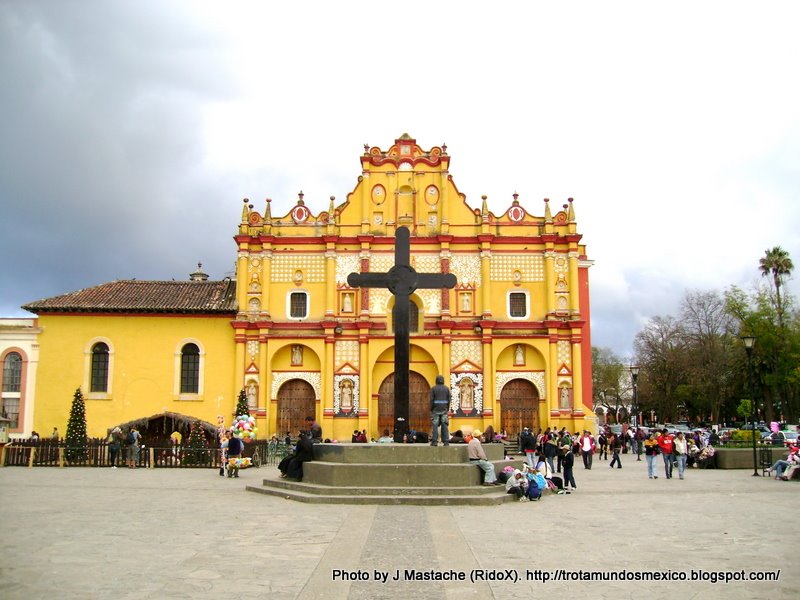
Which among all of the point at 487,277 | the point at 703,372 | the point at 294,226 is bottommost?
the point at 703,372

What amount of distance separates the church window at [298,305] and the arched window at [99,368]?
9.88 metres

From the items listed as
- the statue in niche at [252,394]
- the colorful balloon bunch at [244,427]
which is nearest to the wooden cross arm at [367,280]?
the colorful balloon bunch at [244,427]

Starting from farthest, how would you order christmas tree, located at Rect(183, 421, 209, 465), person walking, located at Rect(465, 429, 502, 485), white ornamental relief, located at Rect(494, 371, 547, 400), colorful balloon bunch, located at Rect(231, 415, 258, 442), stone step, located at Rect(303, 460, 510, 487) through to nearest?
1. white ornamental relief, located at Rect(494, 371, 547, 400)
2. christmas tree, located at Rect(183, 421, 209, 465)
3. colorful balloon bunch, located at Rect(231, 415, 258, 442)
4. person walking, located at Rect(465, 429, 502, 485)
5. stone step, located at Rect(303, 460, 510, 487)

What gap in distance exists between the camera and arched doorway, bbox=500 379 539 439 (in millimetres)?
39438

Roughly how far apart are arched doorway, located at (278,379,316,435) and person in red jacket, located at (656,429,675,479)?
20.2 meters

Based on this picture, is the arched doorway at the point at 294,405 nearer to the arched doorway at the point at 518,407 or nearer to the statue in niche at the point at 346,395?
the statue in niche at the point at 346,395

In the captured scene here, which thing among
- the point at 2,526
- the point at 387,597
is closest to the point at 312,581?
the point at 387,597

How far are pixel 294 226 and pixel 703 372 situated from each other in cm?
3437

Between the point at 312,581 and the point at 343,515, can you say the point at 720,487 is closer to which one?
the point at 343,515

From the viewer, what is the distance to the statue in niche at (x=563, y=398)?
128 ft

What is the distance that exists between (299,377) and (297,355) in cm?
117

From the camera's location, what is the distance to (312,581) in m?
8.02

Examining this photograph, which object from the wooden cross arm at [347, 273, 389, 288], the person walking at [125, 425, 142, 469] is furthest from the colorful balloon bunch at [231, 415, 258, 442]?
the wooden cross arm at [347, 273, 389, 288]

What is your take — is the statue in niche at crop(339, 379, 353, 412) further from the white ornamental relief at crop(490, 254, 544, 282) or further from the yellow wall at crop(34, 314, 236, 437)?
the white ornamental relief at crop(490, 254, 544, 282)
